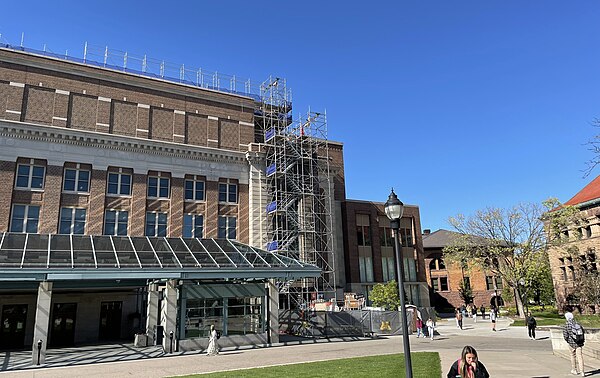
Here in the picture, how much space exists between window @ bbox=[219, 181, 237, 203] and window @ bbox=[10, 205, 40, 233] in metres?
13.9

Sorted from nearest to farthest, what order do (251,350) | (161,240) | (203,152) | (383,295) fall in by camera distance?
(251,350), (161,240), (203,152), (383,295)

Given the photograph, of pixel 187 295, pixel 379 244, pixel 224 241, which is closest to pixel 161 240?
pixel 224 241

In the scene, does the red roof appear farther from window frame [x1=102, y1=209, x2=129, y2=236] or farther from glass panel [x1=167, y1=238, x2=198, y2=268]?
window frame [x1=102, y1=209, x2=129, y2=236]

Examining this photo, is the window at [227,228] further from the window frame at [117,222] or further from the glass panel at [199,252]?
the window frame at [117,222]

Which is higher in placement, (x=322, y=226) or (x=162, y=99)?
(x=162, y=99)

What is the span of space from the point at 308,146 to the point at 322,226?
8.13 meters

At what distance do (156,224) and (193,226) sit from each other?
9.81 feet

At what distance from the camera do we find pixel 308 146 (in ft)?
149

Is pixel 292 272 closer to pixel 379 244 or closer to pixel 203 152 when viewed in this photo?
pixel 203 152

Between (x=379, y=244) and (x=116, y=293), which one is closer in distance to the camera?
(x=116, y=293)

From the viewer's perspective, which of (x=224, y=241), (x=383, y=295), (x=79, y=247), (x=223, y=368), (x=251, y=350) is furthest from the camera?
(x=383, y=295)

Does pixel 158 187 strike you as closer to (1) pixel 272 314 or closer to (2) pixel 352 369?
(1) pixel 272 314

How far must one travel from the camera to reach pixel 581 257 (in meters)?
49.3

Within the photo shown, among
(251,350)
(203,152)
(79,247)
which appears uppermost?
(203,152)
